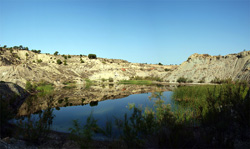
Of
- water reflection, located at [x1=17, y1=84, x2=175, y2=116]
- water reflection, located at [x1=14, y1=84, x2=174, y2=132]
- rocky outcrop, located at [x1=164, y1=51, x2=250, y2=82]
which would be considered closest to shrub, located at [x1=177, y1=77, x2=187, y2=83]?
rocky outcrop, located at [x1=164, y1=51, x2=250, y2=82]

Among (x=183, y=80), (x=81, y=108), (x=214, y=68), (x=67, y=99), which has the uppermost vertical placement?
(x=214, y=68)

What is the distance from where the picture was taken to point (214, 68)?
163 feet

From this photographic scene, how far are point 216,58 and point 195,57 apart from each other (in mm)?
7891

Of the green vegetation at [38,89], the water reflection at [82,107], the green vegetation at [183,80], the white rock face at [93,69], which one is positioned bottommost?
the water reflection at [82,107]

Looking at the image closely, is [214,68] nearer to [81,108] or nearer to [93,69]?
[81,108]

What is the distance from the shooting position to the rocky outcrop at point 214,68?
4156 centimetres

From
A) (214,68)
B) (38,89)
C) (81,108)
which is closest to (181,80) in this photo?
(214,68)

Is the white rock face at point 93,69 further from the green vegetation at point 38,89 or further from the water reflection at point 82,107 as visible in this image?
the water reflection at point 82,107

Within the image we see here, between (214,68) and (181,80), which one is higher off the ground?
(214,68)

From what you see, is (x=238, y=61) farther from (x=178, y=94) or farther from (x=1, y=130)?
(x=1, y=130)

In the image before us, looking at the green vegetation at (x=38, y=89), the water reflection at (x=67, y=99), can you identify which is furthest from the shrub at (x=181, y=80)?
the green vegetation at (x=38, y=89)

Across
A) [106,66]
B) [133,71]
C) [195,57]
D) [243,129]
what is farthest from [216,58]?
[243,129]

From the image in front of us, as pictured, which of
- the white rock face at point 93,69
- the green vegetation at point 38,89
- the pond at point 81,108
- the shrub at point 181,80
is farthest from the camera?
the shrub at point 181,80

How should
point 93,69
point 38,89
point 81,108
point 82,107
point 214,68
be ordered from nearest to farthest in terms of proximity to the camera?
point 81,108, point 82,107, point 38,89, point 214,68, point 93,69
